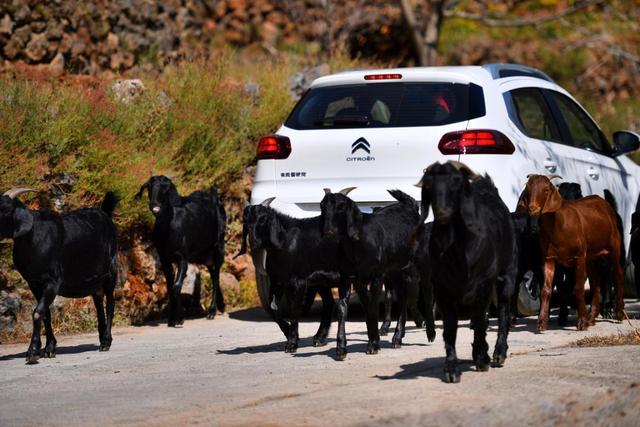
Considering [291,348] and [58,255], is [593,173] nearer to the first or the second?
[291,348]

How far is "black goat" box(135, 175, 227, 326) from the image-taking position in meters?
13.1

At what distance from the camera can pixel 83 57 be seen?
19031 mm

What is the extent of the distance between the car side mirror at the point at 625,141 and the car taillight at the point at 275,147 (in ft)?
12.0

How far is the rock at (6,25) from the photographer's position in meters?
17.5

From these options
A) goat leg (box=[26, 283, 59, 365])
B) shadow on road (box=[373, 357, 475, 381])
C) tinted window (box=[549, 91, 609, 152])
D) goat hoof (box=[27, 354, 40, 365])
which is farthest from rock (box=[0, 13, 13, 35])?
shadow on road (box=[373, 357, 475, 381])

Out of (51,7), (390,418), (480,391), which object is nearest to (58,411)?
(390,418)

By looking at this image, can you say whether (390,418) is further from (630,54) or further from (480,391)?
(630,54)

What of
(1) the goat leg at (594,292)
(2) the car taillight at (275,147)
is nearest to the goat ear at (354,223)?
(2) the car taillight at (275,147)

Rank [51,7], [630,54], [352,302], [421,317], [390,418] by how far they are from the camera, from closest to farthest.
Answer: [390,418], [421,317], [352,302], [51,7], [630,54]

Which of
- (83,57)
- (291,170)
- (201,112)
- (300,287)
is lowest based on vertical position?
(300,287)

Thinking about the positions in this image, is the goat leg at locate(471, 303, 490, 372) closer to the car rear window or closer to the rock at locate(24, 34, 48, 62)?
the car rear window

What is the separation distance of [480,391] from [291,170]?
191 inches

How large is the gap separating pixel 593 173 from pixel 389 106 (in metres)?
2.66

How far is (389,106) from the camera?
12102mm
